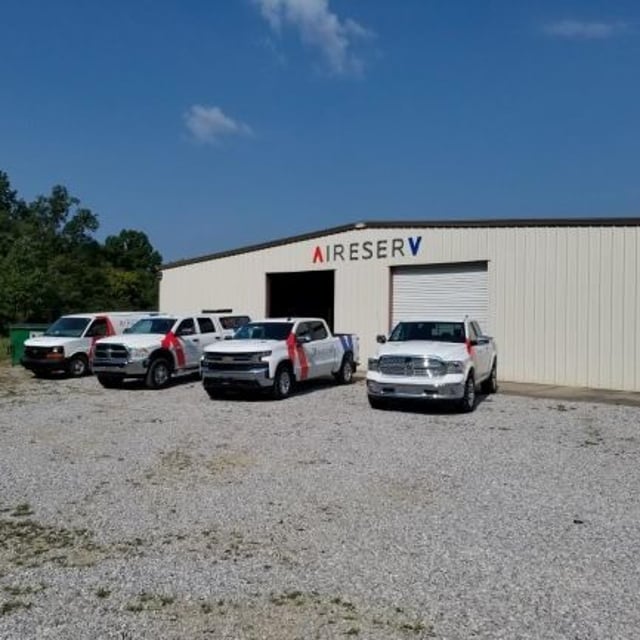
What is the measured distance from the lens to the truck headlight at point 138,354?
1803 cm

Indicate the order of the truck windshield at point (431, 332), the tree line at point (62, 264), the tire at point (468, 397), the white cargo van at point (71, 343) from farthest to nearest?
the tree line at point (62, 264) → the white cargo van at point (71, 343) → the truck windshield at point (431, 332) → the tire at point (468, 397)

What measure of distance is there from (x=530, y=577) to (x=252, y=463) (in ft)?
15.3

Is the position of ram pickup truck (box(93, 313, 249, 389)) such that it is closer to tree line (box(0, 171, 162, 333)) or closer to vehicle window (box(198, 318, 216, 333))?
vehicle window (box(198, 318, 216, 333))

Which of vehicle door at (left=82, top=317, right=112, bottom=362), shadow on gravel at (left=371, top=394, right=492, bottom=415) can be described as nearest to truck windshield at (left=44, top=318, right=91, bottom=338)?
vehicle door at (left=82, top=317, right=112, bottom=362)

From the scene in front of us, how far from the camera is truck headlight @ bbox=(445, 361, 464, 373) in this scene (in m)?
13.5

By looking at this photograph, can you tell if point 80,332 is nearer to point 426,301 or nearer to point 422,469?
point 426,301

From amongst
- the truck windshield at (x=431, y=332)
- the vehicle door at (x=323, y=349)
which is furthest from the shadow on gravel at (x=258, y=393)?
the truck windshield at (x=431, y=332)

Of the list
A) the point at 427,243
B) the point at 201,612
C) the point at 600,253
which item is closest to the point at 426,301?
the point at 427,243

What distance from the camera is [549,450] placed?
1031 centimetres

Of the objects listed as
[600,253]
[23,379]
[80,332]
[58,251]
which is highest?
[58,251]

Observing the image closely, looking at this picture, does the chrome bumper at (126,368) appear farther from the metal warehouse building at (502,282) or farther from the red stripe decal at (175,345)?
the metal warehouse building at (502,282)

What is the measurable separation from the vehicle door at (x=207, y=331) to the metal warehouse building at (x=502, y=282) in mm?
5204

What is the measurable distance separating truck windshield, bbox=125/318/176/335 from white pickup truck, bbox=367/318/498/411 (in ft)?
21.9

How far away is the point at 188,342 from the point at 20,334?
9.11m
